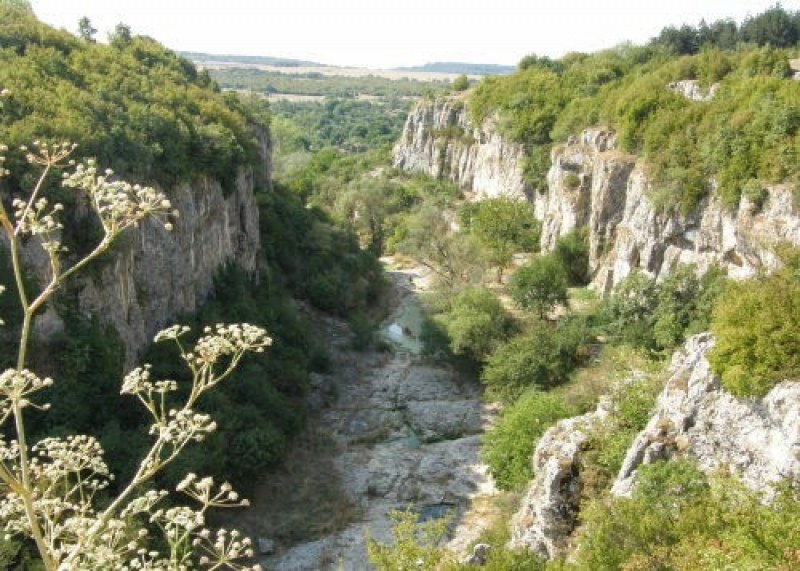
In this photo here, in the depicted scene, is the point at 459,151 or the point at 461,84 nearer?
the point at 459,151

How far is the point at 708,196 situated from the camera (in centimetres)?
3450

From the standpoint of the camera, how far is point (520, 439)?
24062 millimetres

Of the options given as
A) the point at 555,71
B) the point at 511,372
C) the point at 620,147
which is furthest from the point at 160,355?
the point at 555,71

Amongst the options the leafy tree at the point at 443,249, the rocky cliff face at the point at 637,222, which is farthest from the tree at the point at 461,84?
the leafy tree at the point at 443,249

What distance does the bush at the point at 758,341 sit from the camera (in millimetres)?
16234

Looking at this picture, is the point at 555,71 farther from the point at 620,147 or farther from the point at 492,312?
the point at 492,312

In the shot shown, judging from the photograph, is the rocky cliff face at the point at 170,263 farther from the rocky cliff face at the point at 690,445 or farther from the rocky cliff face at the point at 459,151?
the rocky cliff face at the point at 459,151

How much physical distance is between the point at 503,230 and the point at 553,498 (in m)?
32.6

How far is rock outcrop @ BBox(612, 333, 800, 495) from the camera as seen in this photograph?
1552cm

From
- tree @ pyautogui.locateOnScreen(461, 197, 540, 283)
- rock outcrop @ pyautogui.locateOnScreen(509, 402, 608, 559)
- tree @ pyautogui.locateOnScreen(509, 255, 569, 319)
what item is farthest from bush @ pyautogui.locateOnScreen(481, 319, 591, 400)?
tree @ pyautogui.locateOnScreen(461, 197, 540, 283)

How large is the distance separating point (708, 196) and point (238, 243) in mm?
24601

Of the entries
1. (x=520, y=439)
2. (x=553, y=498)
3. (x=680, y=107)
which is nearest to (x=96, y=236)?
(x=520, y=439)

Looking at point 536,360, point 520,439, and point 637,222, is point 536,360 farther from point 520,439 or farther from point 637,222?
point 637,222

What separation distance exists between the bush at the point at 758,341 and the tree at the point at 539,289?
19.9 m
